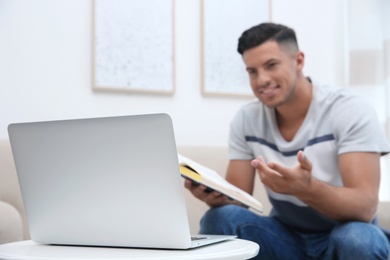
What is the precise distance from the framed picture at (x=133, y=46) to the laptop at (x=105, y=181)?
113cm

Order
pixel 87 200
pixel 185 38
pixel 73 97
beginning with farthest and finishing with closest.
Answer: pixel 185 38
pixel 73 97
pixel 87 200


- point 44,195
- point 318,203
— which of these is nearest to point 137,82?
point 318,203

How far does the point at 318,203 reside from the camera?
1550 millimetres

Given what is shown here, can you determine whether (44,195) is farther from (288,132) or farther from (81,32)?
(81,32)

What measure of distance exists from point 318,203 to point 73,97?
1070 millimetres

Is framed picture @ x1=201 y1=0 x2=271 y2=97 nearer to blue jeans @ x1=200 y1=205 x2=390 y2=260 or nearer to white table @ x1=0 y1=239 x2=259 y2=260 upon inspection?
blue jeans @ x1=200 y1=205 x2=390 y2=260

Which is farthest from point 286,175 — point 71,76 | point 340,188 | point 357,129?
point 71,76

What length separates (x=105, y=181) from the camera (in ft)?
3.41

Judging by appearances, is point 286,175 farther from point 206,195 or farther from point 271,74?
point 271,74

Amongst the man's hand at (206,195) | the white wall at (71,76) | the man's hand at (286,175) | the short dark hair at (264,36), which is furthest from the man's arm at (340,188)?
the white wall at (71,76)

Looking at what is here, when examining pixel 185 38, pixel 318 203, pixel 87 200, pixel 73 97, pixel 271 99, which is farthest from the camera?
pixel 185 38

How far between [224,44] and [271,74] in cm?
73

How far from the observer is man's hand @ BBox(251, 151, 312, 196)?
4.55 feet

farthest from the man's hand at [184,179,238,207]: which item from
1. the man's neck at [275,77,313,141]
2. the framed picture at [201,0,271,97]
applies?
the framed picture at [201,0,271,97]
